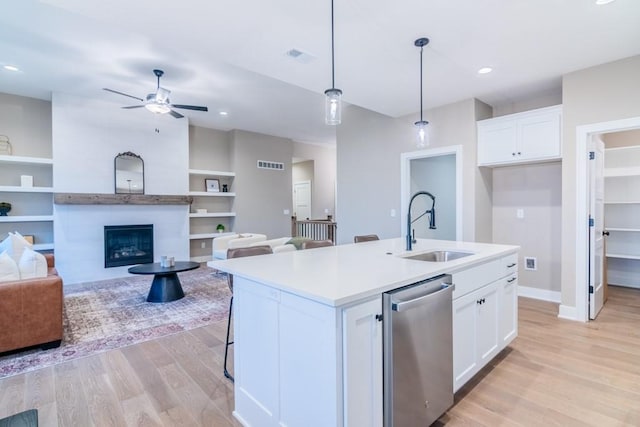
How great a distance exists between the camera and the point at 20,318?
2.71m

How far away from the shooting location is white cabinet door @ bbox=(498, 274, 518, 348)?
8.25 ft

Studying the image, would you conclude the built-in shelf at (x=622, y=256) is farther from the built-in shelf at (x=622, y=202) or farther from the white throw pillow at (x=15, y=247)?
the white throw pillow at (x=15, y=247)

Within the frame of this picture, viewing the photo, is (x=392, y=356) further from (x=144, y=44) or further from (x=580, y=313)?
(x=144, y=44)

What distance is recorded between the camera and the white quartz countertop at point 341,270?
1383 mm

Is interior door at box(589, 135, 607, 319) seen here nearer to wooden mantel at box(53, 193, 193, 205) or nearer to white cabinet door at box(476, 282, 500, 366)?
white cabinet door at box(476, 282, 500, 366)

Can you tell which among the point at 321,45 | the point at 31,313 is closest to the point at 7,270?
the point at 31,313

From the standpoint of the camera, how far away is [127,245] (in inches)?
234

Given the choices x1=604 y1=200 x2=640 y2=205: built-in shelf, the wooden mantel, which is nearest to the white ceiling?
the wooden mantel

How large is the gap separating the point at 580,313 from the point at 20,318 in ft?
17.9

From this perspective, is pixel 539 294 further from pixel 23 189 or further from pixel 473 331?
pixel 23 189

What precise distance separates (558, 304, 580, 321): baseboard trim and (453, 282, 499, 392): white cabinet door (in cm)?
175

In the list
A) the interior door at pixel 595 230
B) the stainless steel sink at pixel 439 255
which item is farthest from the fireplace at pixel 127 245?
the interior door at pixel 595 230

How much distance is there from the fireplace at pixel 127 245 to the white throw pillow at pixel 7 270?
3.06m

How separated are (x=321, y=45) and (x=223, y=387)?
2.87 meters
